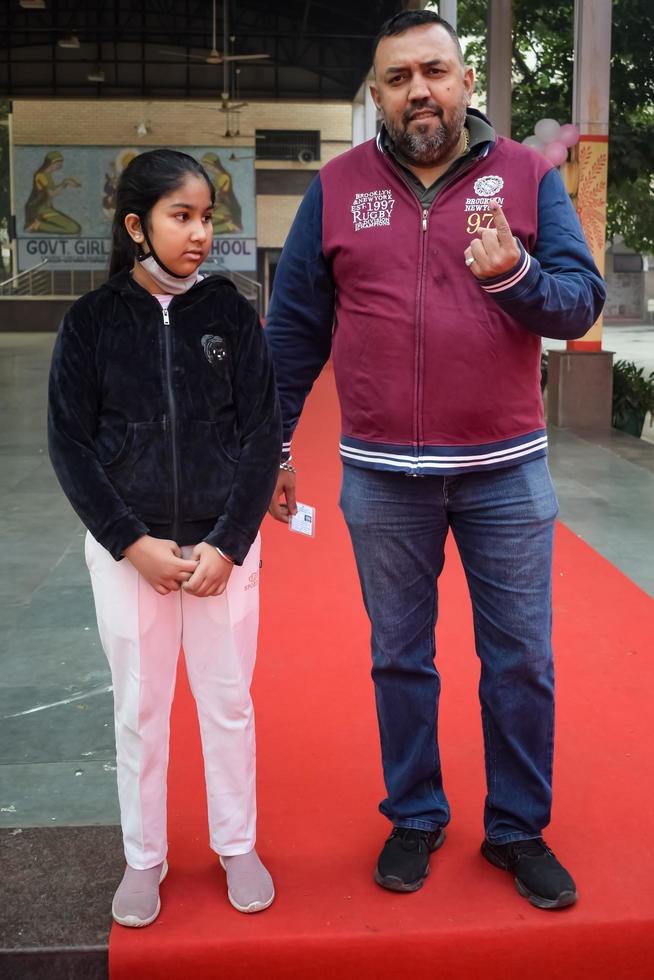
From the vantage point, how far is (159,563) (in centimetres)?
214

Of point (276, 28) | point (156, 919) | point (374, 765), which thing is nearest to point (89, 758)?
point (374, 765)

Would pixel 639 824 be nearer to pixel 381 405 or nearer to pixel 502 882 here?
pixel 502 882

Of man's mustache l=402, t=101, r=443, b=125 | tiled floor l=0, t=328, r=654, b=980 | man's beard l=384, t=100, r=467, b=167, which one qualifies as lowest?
tiled floor l=0, t=328, r=654, b=980

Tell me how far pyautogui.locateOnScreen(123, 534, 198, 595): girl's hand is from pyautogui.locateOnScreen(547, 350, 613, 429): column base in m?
8.31

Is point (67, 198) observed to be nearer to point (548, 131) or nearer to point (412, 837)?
point (548, 131)

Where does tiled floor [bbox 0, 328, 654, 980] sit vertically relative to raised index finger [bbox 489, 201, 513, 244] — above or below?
below

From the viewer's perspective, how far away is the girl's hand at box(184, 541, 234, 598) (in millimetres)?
2158

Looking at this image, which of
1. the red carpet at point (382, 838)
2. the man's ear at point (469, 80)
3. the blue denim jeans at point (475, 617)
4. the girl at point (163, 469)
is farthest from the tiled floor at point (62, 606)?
the man's ear at point (469, 80)

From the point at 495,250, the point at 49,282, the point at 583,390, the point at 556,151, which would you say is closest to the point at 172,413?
the point at 495,250

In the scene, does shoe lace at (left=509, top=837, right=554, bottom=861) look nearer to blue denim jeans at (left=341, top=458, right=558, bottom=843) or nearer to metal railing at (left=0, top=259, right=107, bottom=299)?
blue denim jeans at (left=341, top=458, right=558, bottom=843)

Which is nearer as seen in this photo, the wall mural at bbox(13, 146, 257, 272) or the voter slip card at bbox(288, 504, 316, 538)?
the voter slip card at bbox(288, 504, 316, 538)

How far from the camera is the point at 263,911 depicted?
2307 mm

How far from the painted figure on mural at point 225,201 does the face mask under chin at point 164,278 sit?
88.7 ft

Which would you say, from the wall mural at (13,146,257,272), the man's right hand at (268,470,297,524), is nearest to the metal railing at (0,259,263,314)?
the wall mural at (13,146,257,272)
